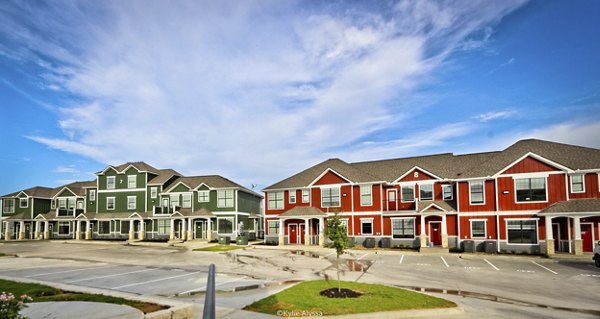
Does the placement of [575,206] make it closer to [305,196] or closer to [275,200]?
[305,196]

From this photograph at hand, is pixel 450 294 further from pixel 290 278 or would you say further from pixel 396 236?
pixel 396 236

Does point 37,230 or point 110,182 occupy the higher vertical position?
point 110,182

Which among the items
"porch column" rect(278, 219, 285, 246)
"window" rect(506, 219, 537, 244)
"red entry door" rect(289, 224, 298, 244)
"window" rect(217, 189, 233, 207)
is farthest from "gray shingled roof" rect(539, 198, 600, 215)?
"window" rect(217, 189, 233, 207)

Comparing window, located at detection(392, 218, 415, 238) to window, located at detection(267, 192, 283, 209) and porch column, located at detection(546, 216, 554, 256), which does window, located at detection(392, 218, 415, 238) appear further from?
window, located at detection(267, 192, 283, 209)

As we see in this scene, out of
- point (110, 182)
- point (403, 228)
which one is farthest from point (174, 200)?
point (403, 228)

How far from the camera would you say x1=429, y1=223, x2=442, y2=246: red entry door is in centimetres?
3666

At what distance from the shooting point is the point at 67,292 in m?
13.6

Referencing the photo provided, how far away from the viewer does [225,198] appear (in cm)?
4781

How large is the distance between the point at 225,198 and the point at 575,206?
35.0 meters

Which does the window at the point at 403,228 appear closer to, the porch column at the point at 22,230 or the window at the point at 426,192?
the window at the point at 426,192

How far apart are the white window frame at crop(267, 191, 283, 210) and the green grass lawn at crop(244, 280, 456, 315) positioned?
29.3 metres

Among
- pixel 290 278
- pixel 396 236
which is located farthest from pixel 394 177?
pixel 290 278

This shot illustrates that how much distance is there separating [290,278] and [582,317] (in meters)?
11.5

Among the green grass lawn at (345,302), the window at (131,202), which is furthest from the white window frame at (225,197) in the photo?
the green grass lawn at (345,302)
